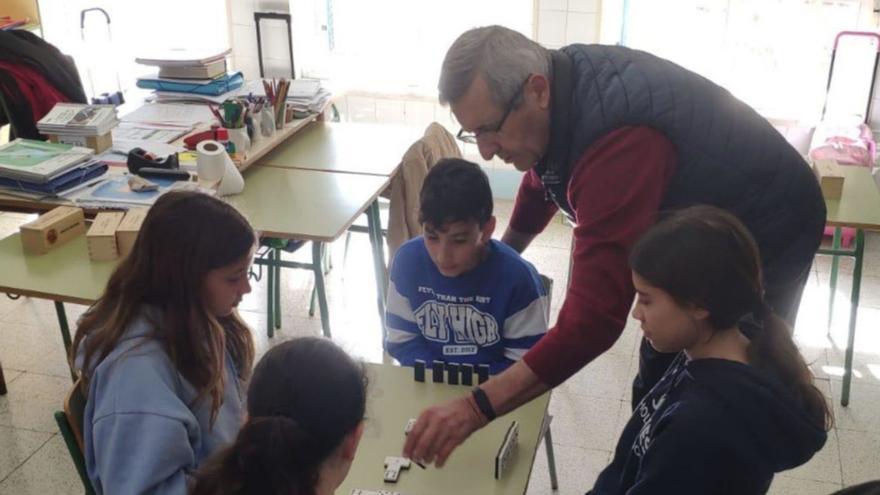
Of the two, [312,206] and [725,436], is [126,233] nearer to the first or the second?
[312,206]

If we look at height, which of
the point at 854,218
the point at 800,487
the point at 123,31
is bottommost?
the point at 800,487

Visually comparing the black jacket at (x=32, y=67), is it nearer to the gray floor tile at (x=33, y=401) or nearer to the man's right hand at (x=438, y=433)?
the gray floor tile at (x=33, y=401)

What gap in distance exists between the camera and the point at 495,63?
5.50ft

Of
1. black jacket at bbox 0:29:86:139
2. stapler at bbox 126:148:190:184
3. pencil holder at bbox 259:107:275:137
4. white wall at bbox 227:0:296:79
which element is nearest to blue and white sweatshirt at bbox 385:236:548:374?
stapler at bbox 126:148:190:184

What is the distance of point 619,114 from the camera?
5.58 ft

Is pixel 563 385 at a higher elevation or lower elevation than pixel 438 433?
lower

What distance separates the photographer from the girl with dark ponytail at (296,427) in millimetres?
1172

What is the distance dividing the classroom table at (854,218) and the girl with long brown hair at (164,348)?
6.78 ft

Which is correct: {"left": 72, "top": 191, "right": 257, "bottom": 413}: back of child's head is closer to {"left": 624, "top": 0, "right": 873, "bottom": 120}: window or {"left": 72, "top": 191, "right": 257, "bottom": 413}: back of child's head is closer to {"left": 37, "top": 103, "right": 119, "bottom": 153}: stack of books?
{"left": 37, "top": 103, "right": 119, "bottom": 153}: stack of books

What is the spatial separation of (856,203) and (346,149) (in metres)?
1.90

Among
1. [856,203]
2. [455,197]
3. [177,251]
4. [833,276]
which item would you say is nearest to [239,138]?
[455,197]

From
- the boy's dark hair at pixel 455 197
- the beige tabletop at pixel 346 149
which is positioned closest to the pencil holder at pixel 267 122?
the beige tabletop at pixel 346 149

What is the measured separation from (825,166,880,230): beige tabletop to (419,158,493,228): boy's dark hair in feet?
4.14

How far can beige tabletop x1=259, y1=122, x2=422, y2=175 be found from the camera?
11.5 ft
